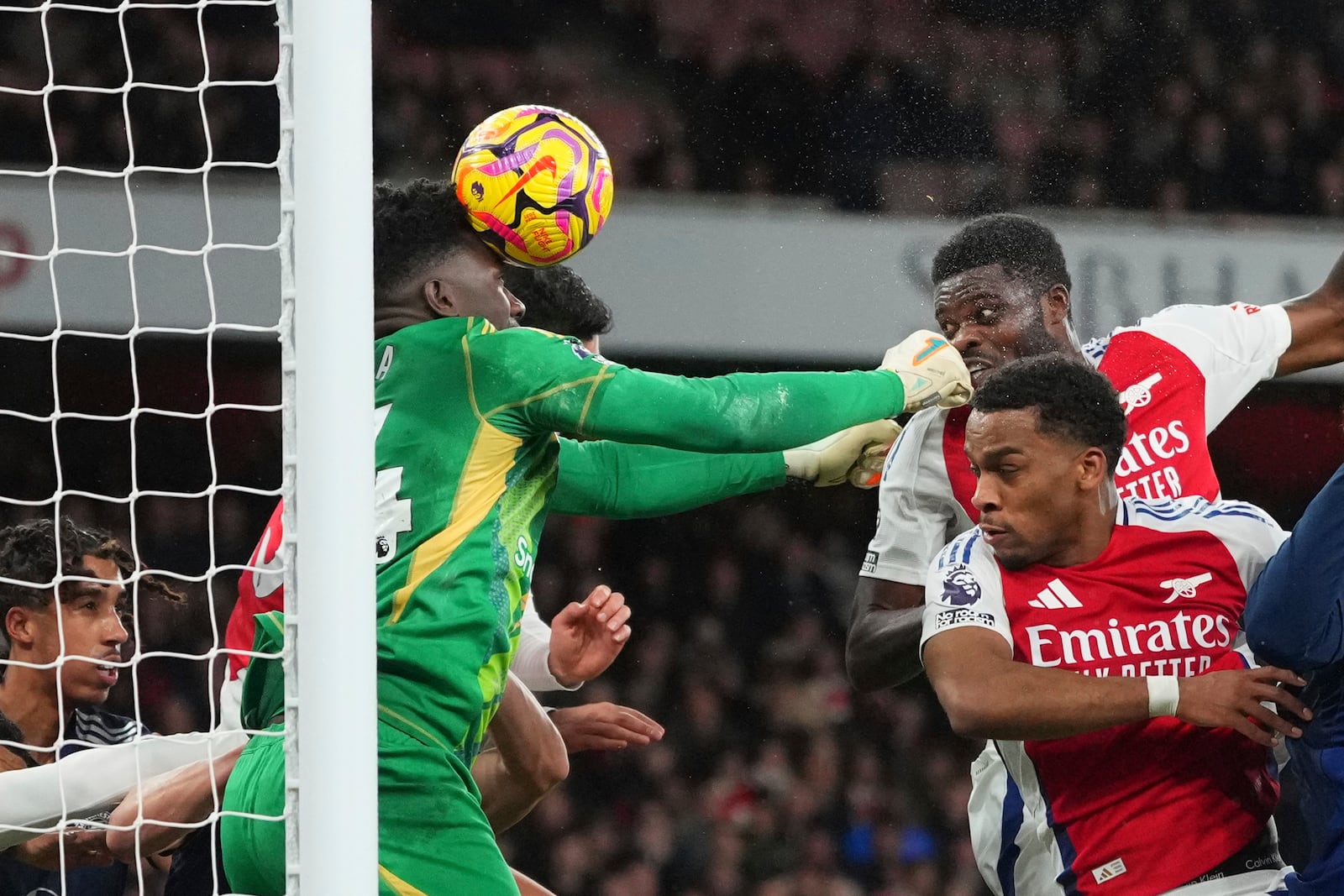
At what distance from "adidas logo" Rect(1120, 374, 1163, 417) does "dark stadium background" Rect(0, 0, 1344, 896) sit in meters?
3.57

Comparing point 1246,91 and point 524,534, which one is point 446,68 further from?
point 524,534

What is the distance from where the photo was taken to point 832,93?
284 inches

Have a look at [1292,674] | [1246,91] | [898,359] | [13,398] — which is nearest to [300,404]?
[898,359]

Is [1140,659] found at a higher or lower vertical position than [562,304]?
lower

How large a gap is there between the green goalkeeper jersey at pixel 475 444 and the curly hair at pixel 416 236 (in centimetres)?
13

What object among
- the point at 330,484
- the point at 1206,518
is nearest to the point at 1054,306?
the point at 1206,518

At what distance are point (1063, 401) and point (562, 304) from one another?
1.11m

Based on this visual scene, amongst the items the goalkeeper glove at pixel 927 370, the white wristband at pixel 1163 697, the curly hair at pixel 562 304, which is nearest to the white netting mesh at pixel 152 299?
the curly hair at pixel 562 304

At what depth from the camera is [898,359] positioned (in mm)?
2572

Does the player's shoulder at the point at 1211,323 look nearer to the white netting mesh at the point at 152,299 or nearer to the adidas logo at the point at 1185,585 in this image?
the adidas logo at the point at 1185,585

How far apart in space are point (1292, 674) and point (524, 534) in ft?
3.51

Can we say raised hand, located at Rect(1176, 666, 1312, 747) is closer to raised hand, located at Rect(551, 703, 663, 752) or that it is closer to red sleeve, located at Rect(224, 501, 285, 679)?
raised hand, located at Rect(551, 703, 663, 752)

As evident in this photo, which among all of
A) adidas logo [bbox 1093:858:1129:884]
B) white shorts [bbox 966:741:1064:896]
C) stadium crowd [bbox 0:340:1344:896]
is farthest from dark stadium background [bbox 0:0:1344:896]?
adidas logo [bbox 1093:858:1129:884]

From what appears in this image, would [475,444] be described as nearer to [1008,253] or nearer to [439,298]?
[439,298]
